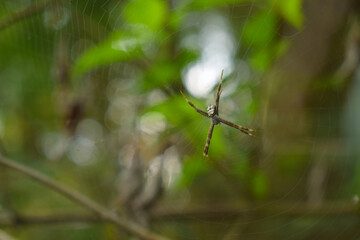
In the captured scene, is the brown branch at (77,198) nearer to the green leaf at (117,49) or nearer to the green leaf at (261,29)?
the green leaf at (117,49)

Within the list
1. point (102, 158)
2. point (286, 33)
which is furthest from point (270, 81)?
point (102, 158)

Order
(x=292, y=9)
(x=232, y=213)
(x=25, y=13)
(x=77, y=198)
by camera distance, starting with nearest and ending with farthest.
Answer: (x=292, y=9)
(x=77, y=198)
(x=25, y=13)
(x=232, y=213)

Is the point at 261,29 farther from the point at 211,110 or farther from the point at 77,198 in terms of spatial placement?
the point at 77,198

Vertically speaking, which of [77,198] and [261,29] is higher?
[261,29]

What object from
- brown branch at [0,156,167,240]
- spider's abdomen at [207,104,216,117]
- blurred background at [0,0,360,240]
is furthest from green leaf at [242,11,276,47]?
brown branch at [0,156,167,240]

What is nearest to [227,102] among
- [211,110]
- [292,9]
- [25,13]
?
[211,110]

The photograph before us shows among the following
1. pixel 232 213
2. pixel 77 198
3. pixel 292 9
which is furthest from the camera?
pixel 232 213

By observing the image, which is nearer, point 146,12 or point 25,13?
point 146,12
